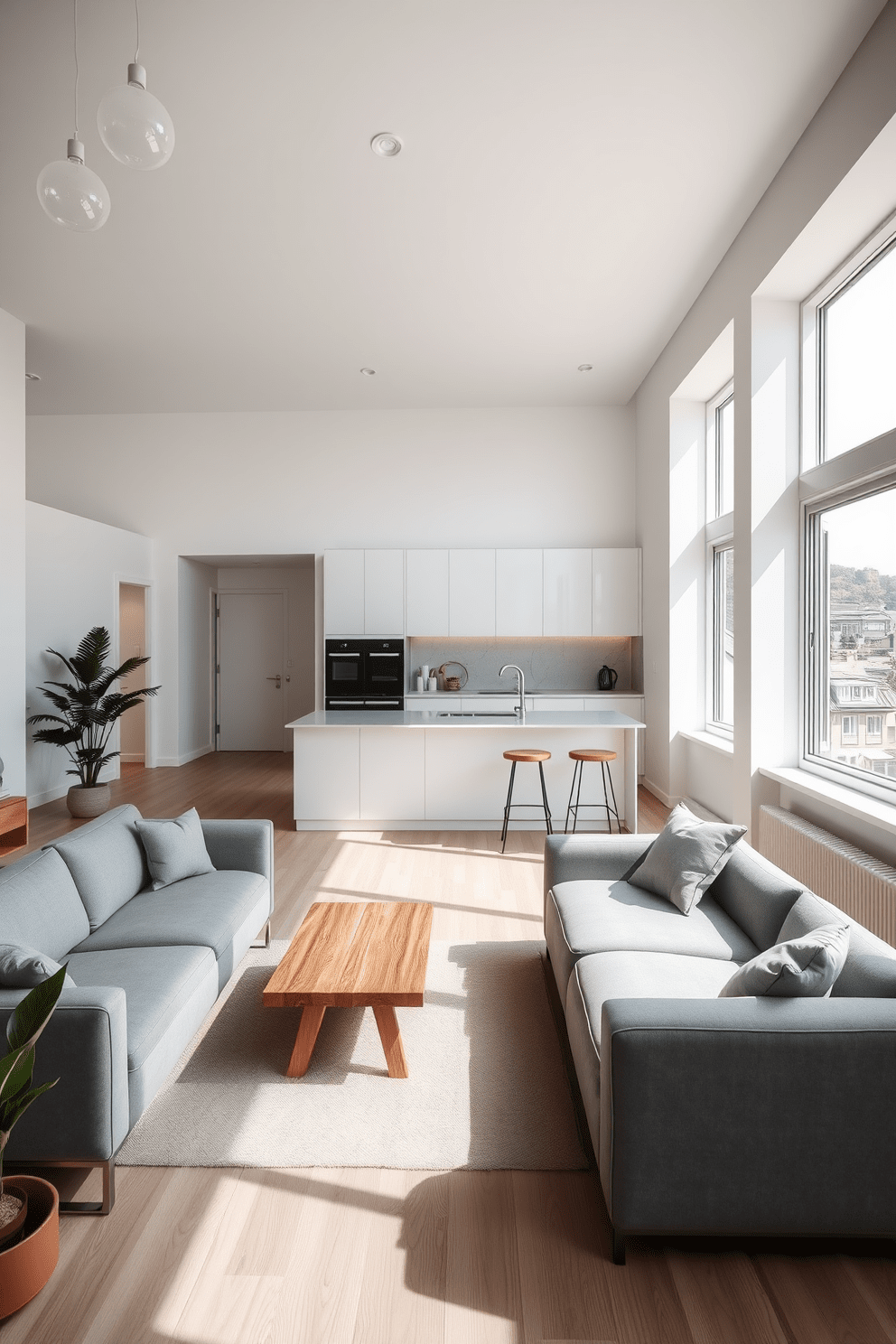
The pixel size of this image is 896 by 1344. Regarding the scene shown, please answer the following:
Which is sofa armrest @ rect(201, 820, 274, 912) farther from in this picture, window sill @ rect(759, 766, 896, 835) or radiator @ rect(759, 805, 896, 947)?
window sill @ rect(759, 766, 896, 835)

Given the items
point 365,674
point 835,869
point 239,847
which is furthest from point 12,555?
point 835,869

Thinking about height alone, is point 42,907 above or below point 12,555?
below

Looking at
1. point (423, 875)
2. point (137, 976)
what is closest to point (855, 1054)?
point (137, 976)

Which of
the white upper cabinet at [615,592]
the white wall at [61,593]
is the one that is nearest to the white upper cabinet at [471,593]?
the white upper cabinet at [615,592]

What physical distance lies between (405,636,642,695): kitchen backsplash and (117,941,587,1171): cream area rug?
17.3 ft

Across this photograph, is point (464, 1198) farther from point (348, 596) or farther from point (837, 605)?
point (348, 596)

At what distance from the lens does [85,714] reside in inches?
262

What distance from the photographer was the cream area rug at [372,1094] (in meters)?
2.15

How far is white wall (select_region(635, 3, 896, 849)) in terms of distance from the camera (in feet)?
11.0

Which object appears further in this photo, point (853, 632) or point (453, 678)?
point (453, 678)

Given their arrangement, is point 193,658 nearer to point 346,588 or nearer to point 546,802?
point 346,588

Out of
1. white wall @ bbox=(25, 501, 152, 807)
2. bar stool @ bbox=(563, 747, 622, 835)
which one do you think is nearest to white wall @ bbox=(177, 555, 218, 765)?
white wall @ bbox=(25, 501, 152, 807)

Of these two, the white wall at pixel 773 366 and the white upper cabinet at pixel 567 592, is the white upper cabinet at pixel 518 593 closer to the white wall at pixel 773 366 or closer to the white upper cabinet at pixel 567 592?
the white upper cabinet at pixel 567 592

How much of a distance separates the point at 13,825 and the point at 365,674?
3440mm
